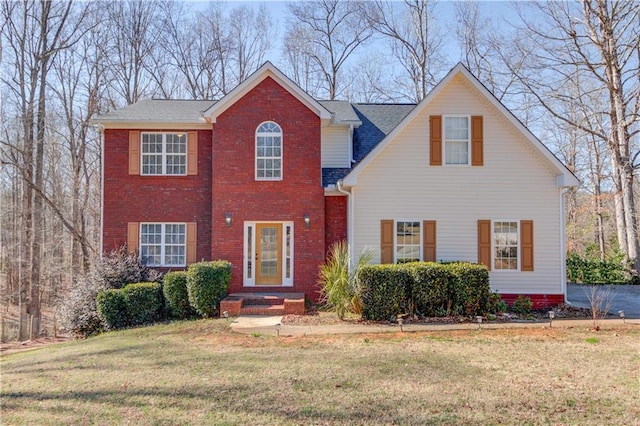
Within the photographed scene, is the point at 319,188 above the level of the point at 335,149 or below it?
below

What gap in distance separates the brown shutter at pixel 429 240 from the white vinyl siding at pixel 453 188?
168mm

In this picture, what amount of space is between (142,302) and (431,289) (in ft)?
25.1

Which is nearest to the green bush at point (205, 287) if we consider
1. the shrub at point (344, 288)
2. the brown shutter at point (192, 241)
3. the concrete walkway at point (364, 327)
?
the concrete walkway at point (364, 327)

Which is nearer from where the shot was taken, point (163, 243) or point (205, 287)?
point (205, 287)

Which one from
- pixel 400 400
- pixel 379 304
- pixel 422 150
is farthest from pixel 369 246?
pixel 400 400

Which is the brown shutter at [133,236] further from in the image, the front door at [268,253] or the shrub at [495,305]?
the shrub at [495,305]

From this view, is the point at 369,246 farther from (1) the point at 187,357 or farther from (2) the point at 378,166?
(1) the point at 187,357

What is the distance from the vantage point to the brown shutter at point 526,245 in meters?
11.8

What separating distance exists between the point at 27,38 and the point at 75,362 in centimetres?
1812

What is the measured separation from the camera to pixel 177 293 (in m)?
11.1

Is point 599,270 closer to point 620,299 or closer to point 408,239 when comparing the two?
point 620,299

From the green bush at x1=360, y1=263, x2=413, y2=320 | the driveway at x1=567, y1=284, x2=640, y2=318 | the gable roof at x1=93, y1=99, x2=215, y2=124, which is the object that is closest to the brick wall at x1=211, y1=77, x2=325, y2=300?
the gable roof at x1=93, y1=99, x2=215, y2=124

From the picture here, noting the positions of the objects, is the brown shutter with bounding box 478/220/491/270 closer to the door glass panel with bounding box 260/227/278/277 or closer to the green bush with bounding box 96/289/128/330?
the door glass panel with bounding box 260/227/278/277

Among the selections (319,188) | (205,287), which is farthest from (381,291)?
(205,287)
